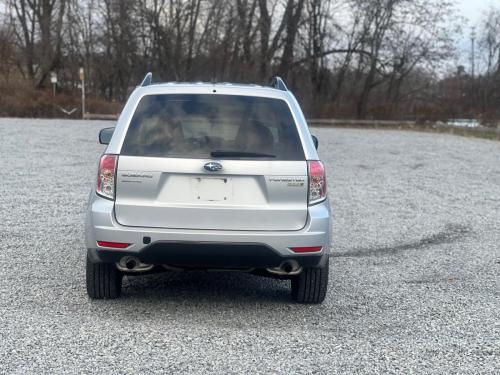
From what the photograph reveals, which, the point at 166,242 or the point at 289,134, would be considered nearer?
the point at 166,242

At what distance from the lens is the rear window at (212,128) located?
5.14 meters

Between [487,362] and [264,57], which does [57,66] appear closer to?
[264,57]

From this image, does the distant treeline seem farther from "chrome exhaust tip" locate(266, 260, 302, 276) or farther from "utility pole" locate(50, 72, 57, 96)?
"chrome exhaust tip" locate(266, 260, 302, 276)

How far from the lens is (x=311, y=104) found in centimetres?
5138

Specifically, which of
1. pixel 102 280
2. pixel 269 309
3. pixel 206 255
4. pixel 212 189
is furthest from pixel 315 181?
pixel 102 280

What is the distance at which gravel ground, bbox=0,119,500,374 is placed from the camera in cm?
441

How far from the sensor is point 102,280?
5.54 m

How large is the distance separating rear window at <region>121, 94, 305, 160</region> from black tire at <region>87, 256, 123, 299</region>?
1010 mm

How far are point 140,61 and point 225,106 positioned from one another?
51545mm

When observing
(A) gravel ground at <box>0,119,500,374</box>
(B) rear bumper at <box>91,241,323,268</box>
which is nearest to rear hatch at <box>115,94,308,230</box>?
(B) rear bumper at <box>91,241,323,268</box>

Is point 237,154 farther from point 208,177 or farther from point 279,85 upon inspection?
point 279,85

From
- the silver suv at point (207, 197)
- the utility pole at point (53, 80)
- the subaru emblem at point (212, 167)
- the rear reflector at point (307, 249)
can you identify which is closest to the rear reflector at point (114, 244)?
the silver suv at point (207, 197)

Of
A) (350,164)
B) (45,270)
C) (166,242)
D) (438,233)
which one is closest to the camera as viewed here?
(166,242)

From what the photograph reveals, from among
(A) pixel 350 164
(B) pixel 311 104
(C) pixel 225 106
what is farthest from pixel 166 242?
(B) pixel 311 104
